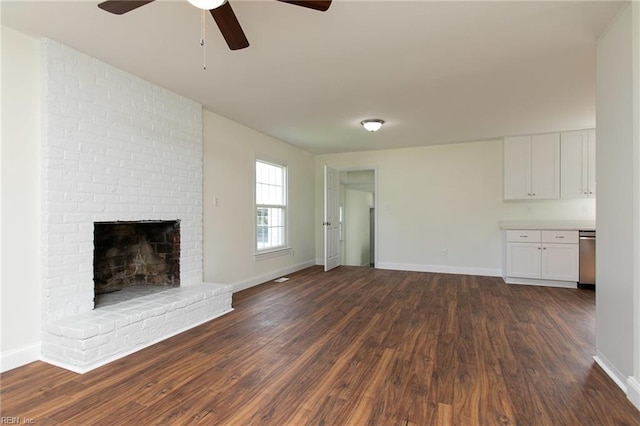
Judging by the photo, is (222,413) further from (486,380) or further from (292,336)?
(486,380)

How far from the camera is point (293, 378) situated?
2131 mm

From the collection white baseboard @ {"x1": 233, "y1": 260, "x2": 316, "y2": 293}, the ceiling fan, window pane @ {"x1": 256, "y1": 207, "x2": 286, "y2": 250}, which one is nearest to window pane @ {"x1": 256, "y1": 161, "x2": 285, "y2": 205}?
window pane @ {"x1": 256, "y1": 207, "x2": 286, "y2": 250}

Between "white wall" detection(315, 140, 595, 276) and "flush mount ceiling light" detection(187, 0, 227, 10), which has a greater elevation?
"flush mount ceiling light" detection(187, 0, 227, 10)

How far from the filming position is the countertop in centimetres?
464

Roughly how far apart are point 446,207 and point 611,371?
3935 mm

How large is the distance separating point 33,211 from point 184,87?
1.77m

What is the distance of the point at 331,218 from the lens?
6.20m

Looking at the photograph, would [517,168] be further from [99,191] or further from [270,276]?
[99,191]

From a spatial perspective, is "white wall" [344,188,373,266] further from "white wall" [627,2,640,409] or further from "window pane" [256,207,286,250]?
"white wall" [627,2,640,409]

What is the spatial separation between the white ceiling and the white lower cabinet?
1.75m

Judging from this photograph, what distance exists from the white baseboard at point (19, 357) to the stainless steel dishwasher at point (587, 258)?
642 cm

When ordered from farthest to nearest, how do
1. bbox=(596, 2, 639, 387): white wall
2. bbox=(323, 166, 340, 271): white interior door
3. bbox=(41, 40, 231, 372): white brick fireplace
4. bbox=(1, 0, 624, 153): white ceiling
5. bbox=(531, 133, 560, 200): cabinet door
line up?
bbox=(323, 166, 340, 271): white interior door, bbox=(531, 133, 560, 200): cabinet door, bbox=(41, 40, 231, 372): white brick fireplace, bbox=(1, 0, 624, 153): white ceiling, bbox=(596, 2, 639, 387): white wall

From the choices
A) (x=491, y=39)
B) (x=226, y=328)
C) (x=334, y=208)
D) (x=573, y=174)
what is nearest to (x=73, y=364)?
(x=226, y=328)

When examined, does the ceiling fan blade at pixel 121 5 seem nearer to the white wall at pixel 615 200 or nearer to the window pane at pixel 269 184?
the white wall at pixel 615 200
